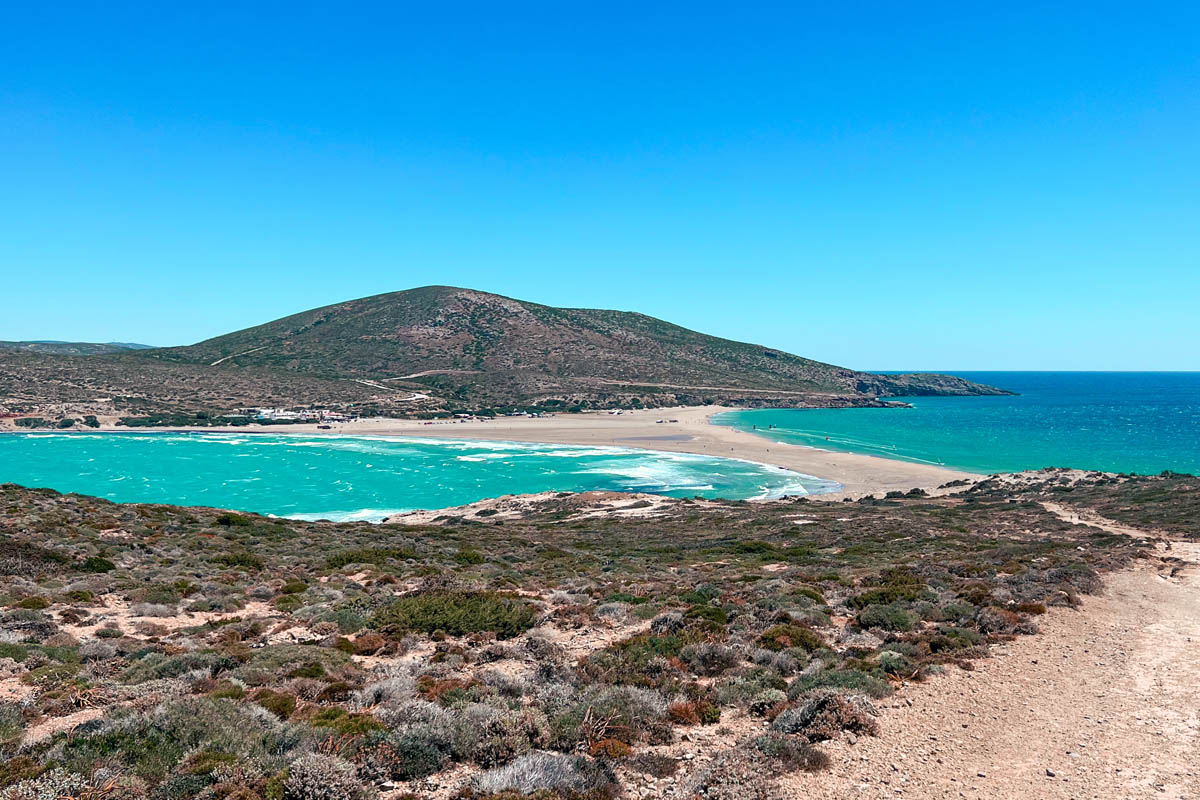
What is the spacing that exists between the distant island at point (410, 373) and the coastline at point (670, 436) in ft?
40.9

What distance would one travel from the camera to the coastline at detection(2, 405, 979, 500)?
61281mm

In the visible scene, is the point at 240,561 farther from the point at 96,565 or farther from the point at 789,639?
the point at 789,639

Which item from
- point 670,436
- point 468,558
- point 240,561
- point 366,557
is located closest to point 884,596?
point 468,558

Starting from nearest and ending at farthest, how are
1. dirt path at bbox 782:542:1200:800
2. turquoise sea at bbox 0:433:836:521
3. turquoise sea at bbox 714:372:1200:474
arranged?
dirt path at bbox 782:542:1200:800
turquoise sea at bbox 0:433:836:521
turquoise sea at bbox 714:372:1200:474

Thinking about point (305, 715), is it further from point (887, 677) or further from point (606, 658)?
point (887, 677)

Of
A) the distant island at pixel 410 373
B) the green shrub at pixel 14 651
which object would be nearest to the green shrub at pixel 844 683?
the green shrub at pixel 14 651

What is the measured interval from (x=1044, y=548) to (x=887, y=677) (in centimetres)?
1618

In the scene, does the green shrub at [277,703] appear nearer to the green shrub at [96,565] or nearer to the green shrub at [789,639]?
the green shrub at [789,639]

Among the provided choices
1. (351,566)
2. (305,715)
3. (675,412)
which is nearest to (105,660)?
(305,715)

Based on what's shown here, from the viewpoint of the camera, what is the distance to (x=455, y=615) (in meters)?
12.6

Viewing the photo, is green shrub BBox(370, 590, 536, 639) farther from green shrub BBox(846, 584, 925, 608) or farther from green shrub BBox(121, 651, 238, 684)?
green shrub BBox(846, 584, 925, 608)

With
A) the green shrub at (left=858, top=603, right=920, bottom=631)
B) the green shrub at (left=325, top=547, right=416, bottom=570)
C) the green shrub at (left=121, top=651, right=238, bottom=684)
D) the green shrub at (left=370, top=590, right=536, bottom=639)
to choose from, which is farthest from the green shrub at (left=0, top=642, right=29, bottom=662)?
the green shrub at (left=858, top=603, right=920, bottom=631)

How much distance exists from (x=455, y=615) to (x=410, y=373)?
153 m

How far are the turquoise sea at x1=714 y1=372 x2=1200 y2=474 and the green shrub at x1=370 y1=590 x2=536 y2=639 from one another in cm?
6476
